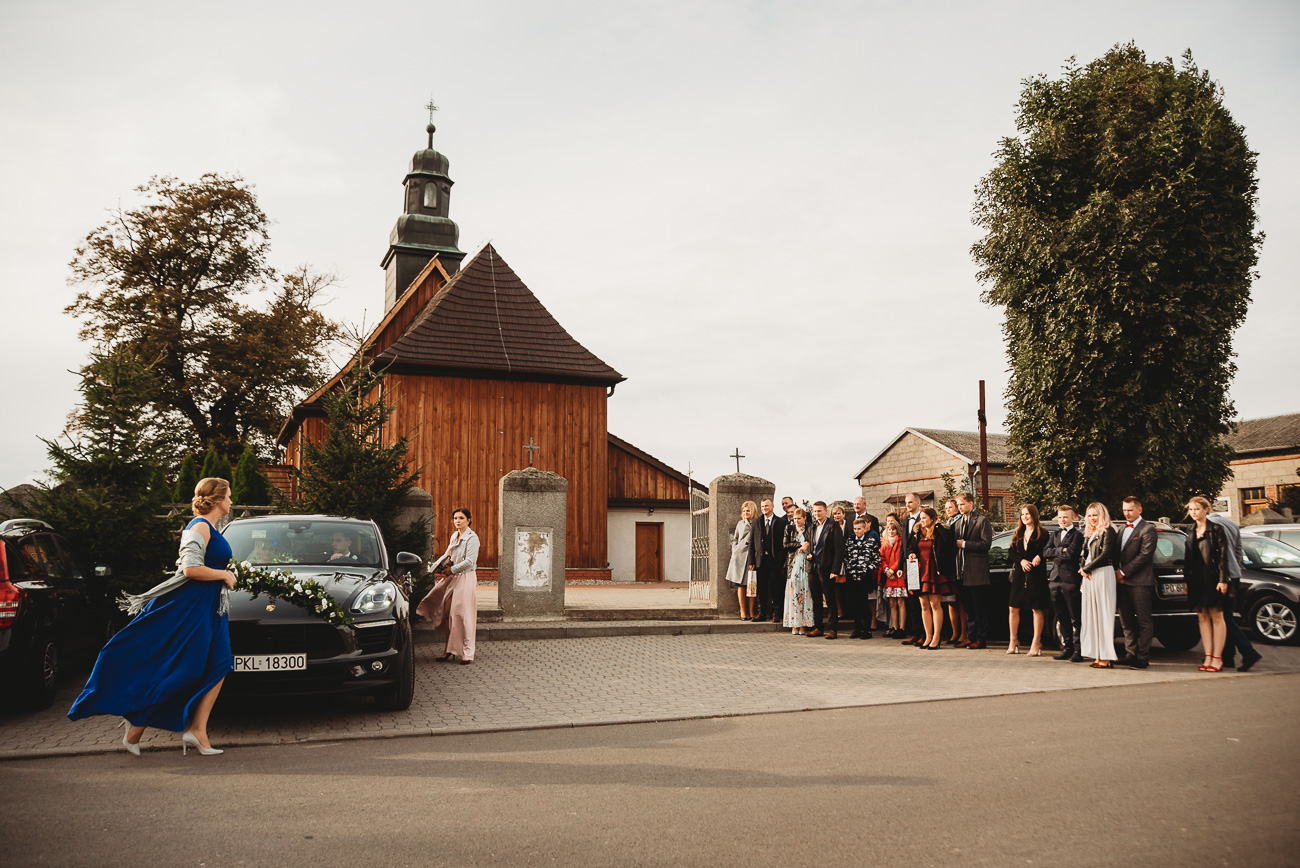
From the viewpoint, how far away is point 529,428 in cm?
2750

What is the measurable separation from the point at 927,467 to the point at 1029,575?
39638 millimetres

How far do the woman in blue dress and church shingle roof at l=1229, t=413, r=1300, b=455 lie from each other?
40.8 metres

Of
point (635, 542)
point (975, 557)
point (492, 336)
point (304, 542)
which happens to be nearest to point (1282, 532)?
point (975, 557)

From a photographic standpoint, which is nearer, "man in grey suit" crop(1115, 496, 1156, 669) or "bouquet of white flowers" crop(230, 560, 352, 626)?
"bouquet of white flowers" crop(230, 560, 352, 626)

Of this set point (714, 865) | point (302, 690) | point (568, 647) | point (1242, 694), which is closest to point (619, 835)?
point (714, 865)

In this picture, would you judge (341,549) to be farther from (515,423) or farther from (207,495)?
(515,423)

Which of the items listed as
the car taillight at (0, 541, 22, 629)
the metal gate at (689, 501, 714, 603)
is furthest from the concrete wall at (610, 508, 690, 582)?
the car taillight at (0, 541, 22, 629)

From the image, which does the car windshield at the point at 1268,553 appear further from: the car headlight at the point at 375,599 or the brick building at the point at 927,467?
the brick building at the point at 927,467

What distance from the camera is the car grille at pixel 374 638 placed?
7395mm

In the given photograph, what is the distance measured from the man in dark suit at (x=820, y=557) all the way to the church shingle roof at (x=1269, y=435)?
A: 3158 centimetres

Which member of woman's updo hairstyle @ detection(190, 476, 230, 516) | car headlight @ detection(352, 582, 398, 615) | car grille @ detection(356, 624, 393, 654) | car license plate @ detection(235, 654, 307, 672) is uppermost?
woman's updo hairstyle @ detection(190, 476, 230, 516)

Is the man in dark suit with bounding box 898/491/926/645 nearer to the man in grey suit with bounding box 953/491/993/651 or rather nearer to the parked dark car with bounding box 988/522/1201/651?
the man in grey suit with bounding box 953/491/993/651

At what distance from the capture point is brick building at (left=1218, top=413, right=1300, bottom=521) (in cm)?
3797

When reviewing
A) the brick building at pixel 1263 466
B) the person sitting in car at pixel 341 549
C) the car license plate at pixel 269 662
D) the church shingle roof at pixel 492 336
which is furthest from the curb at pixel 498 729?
the brick building at pixel 1263 466
